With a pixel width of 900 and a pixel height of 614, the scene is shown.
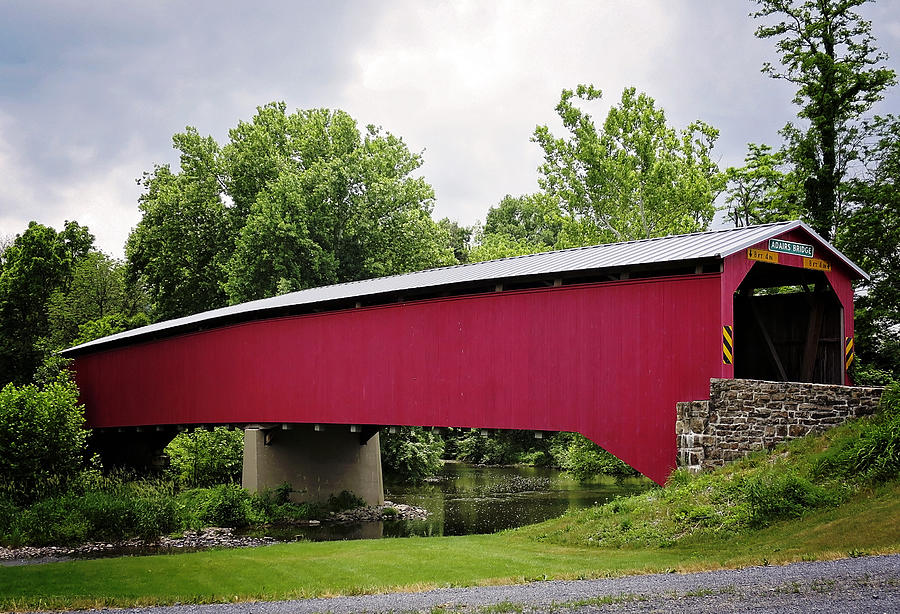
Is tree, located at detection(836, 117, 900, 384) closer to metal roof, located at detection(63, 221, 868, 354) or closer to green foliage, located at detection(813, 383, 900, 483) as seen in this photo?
metal roof, located at detection(63, 221, 868, 354)

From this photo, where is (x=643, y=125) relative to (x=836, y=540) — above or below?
above

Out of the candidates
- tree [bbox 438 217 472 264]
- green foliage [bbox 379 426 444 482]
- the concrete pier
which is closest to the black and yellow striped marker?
the concrete pier

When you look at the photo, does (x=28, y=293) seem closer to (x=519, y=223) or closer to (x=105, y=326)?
(x=105, y=326)

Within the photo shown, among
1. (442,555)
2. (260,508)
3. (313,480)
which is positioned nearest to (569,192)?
(313,480)

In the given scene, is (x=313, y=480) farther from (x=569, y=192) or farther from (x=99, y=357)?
(x=569, y=192)

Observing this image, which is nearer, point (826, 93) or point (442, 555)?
point (442, 555)

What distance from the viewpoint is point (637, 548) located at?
11.0 meters

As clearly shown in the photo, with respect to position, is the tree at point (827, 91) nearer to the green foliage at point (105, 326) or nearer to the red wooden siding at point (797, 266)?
the red wooden siding at point (797, 266)

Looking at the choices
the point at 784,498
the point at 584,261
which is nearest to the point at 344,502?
the point at 584,261

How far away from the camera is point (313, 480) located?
24266mm

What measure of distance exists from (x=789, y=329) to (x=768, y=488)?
6367mm

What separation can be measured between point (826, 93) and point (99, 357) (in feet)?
75.0

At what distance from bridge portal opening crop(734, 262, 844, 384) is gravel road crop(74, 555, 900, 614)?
7926 mm

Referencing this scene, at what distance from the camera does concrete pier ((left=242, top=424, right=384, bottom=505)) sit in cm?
2348
